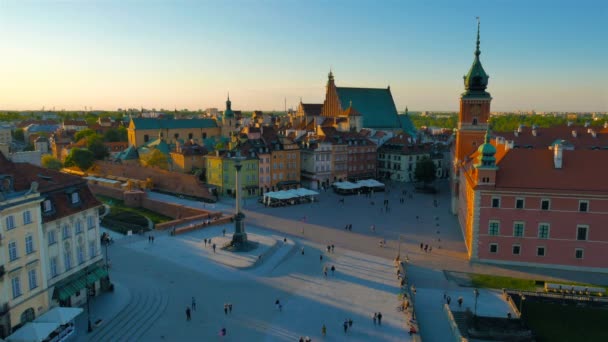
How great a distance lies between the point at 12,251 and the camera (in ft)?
73.0

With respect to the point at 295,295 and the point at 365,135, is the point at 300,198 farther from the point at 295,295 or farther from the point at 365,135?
the point at 295,295

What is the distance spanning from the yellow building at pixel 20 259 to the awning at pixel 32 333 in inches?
24.1

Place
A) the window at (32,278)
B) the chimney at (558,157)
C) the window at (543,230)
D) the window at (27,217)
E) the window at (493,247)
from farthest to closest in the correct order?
the window at (493,247), the chimney at (558,157), the window at (543,230), the window at (32,278), the window at (27,217)

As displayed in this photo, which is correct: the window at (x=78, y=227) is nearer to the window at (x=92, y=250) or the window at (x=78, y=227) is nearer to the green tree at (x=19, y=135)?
the window at (x=92, y=250)

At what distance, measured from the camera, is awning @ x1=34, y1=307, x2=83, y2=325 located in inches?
911

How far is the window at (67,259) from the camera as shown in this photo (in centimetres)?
2615

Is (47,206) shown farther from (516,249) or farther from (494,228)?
(516,249)

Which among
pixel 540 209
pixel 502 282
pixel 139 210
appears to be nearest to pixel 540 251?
pixel 540 209

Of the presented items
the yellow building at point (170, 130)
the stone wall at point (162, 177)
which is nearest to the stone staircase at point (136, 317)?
the stone wall at point (162, 177)

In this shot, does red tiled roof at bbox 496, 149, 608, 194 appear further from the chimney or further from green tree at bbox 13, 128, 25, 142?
green tree at bbox 13, 128, 25, 142

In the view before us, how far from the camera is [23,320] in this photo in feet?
75.9

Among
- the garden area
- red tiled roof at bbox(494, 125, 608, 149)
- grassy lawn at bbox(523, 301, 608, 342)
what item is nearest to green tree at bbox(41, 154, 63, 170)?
the garden area

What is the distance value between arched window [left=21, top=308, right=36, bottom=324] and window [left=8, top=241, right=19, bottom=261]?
3041mm

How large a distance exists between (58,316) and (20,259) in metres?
3.47
